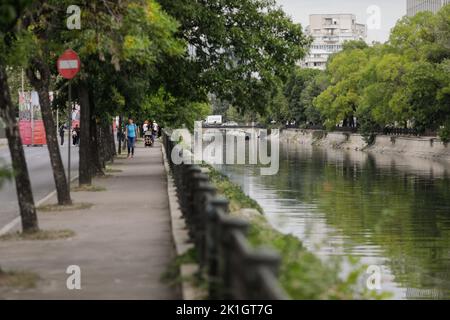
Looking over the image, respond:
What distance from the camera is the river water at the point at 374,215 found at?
70.0ft

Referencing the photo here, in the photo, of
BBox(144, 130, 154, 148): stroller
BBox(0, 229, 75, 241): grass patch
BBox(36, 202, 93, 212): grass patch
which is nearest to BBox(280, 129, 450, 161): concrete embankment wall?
BBox(144, 130, 154, 148): stroller

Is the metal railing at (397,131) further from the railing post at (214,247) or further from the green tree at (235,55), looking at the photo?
the railing post at (214,247)

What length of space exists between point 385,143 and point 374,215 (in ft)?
227

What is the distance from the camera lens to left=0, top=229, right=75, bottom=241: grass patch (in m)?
16.4

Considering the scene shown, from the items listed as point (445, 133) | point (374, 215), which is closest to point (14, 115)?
point (374, 215)

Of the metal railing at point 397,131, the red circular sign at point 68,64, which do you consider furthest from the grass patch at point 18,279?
the metal railing at point 397,131

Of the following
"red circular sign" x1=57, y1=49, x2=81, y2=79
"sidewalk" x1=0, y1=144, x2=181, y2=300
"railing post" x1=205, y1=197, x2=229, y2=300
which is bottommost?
"sidewalk" x1=0, y1=144, x2=181, y2=300

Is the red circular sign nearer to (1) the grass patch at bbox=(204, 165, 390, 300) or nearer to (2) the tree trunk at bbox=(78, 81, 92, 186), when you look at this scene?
(2) the tree trunk at bbox=(78, 81, 92, 186)

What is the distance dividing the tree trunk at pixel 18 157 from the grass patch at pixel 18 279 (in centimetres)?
152

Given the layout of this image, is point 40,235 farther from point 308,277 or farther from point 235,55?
point 235,55

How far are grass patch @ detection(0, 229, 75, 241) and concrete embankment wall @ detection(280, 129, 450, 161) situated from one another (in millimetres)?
64987

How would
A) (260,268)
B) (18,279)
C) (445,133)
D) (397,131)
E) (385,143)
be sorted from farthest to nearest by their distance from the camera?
(385,143), (397,131), (445,133), (18,279), (260,268)

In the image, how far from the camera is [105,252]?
14.8m
